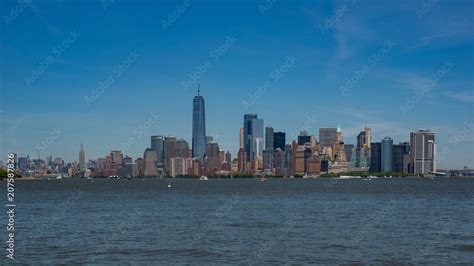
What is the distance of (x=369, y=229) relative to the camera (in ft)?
164

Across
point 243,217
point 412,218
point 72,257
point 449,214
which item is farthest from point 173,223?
point 449,214

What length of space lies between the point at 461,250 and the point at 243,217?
27.8 m

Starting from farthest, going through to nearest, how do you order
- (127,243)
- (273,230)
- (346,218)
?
(346,218), (273,230), (127,243)

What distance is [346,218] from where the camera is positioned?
61.1m

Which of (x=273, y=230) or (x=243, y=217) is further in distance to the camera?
(x=243, y=217)

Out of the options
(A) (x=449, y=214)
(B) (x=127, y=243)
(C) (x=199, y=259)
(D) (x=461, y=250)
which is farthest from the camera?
(A) (x=449, y=214)

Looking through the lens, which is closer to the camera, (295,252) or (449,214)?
(295,252)

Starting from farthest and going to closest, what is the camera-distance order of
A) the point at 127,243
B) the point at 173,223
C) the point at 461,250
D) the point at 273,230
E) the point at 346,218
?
the point at 346,218
the point at 173,223
the point at 273,230
the point at 127,243
the point at 461,250

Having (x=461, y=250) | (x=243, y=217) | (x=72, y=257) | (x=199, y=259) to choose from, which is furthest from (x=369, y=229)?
(x=72, y=257)

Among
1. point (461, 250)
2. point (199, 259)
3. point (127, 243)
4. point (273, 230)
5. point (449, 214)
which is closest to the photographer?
point (199, 259)

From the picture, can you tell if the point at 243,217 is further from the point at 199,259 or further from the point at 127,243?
the point at 199,259

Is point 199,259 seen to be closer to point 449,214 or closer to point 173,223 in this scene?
point 173,223

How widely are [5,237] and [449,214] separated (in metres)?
48.7

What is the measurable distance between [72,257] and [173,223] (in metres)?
21.5
